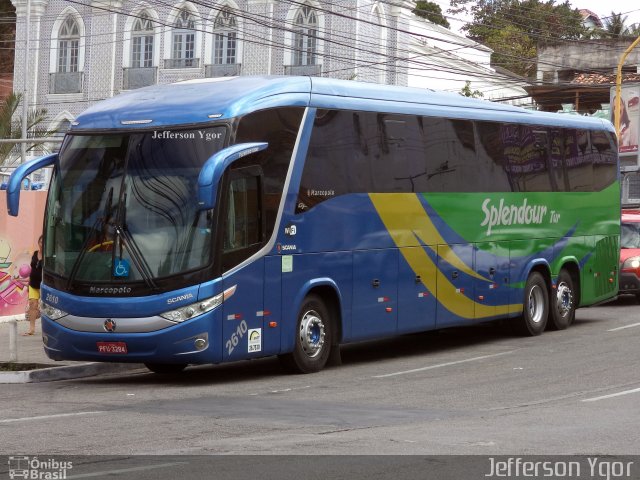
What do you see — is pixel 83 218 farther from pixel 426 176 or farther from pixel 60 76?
pixel 60 76

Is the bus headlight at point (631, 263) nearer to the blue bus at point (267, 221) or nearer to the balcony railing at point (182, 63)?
the blue bus at point (267, 221)

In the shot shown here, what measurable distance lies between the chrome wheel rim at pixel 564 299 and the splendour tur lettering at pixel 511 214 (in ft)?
4.95

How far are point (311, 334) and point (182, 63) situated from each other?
1372 inches

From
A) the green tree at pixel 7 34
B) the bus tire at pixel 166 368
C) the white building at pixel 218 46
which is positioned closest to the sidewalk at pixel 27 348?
the bus tire at pixel 166 368

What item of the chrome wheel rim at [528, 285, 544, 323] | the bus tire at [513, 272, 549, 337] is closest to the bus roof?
the bus tire at [513, 272, 549, 337]

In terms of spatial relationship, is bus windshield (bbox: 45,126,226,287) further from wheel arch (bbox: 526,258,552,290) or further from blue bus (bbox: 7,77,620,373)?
wheel arch (bbox: 526,258,552,290)

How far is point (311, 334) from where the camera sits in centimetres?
1664

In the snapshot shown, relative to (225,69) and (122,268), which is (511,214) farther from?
(225,69)

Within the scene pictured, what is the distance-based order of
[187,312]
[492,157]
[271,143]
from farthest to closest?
[492,157], [271,143], [187,312]

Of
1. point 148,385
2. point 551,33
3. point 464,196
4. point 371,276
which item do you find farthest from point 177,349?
point 551,33

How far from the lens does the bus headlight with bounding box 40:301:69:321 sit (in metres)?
15.5

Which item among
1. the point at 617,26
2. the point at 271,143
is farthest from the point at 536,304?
the point at 617,26

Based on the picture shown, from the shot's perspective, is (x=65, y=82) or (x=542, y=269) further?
(x=65, y=82)

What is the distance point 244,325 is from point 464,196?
560cm
